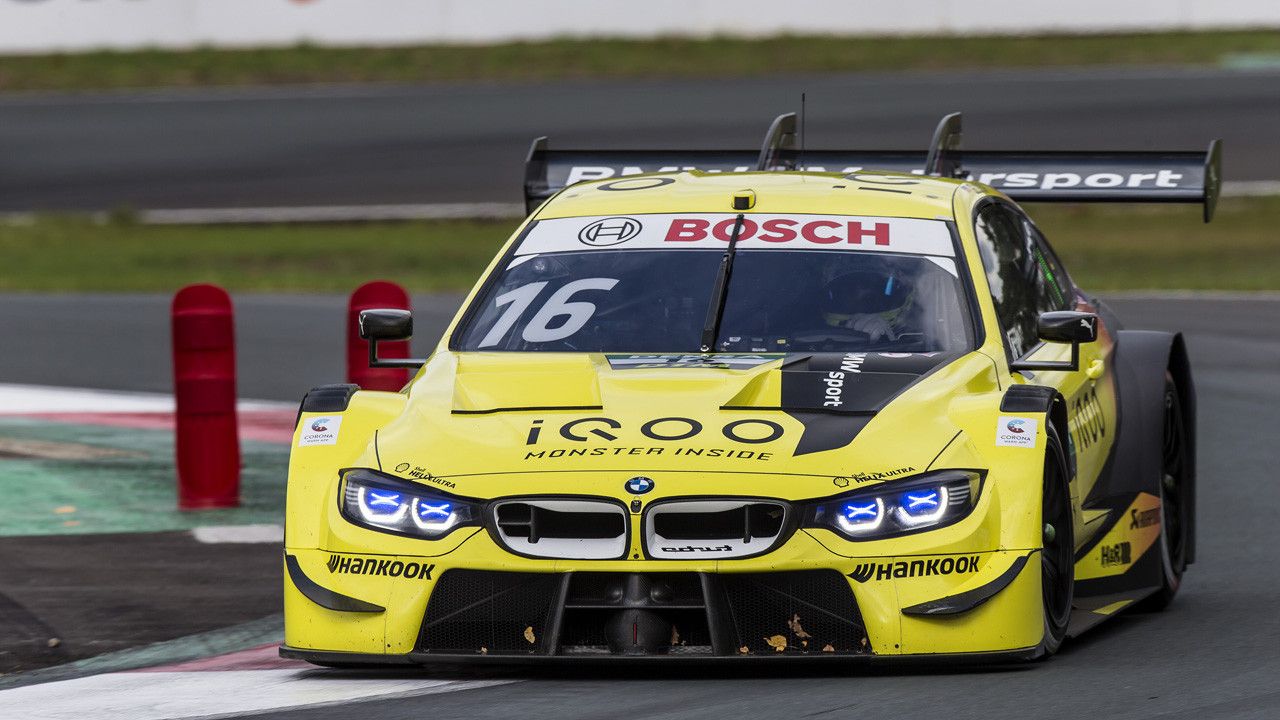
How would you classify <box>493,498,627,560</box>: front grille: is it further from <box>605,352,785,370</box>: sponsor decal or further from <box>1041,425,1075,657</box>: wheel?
<box>1041,425,1075,657</box>: wheel

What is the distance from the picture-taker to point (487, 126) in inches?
1261

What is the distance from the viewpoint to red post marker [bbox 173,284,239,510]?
988 centimetres

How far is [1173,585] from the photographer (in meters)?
7.68

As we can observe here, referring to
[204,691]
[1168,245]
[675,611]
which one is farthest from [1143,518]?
[1168,245]

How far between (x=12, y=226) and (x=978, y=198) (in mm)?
20627

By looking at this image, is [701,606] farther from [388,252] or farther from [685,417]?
[388,252]

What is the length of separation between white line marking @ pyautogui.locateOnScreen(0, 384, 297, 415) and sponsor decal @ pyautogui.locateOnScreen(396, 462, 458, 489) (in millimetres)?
7229

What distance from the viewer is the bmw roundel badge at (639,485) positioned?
19.2 feet

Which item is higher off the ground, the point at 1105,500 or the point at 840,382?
the point at 840,382

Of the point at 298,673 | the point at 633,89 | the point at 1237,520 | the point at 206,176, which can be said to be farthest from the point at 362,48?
the point at 298,673

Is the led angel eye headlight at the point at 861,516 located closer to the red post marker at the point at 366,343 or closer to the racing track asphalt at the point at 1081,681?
the racing track asphalt at the point at 1081,681

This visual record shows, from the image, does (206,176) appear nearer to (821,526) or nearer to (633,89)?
(633,89)

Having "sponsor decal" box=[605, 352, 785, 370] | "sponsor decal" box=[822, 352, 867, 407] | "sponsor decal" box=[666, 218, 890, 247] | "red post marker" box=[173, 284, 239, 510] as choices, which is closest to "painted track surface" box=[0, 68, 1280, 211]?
"red post marker" box=[173, 284, 239, 510]

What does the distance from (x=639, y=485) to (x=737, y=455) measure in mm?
283
